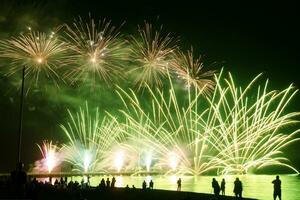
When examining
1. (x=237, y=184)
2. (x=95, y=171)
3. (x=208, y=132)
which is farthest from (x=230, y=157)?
(x=95, y=171)

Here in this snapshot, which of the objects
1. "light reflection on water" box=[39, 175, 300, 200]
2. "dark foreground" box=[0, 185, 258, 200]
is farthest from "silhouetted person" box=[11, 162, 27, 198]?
"light reflection on water" box=[39, 175, 300, 200]

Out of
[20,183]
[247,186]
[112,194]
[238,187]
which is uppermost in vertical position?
[20,183]

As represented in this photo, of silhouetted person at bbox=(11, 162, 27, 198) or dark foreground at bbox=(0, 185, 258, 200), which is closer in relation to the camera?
silhouetted person at bbox=(11, 162, 27, 198)

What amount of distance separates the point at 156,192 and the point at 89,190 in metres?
4.62

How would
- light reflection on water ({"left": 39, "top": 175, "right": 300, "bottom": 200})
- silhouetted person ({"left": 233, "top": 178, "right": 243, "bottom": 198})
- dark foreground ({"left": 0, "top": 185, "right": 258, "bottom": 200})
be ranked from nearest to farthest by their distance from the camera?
silhouetted person ({"left": 233, "top": 178, "right": 243, "bottom": 198}) → dark foreground ({"left": 0, "top": 185, "right": 258, "bottom": 200}) → light reflection on water ({"left": 39, "top": 175, "right": 300, "bottom": 200})

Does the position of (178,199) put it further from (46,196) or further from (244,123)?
(244,123)

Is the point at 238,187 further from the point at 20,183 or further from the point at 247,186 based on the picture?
the point at 247,186

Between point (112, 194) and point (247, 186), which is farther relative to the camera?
point (247, 186)

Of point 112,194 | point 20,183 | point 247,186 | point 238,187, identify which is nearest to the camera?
point 20,183

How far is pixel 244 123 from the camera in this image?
146 feet

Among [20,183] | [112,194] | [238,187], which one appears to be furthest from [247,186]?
[20,183]

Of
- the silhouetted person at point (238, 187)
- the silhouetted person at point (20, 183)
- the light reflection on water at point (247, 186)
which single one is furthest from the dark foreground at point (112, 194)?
the light reflection on water at point (247, 186)

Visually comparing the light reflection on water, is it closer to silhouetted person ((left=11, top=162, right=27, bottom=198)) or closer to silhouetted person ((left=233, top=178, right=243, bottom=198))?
silhouetted person ((left=233, top=178, right=243, bottom=198))

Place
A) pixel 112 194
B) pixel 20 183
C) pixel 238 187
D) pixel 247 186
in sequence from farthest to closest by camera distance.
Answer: pixel 247 186, pixel 112 194, pixel 238 187, pixel 20 183
